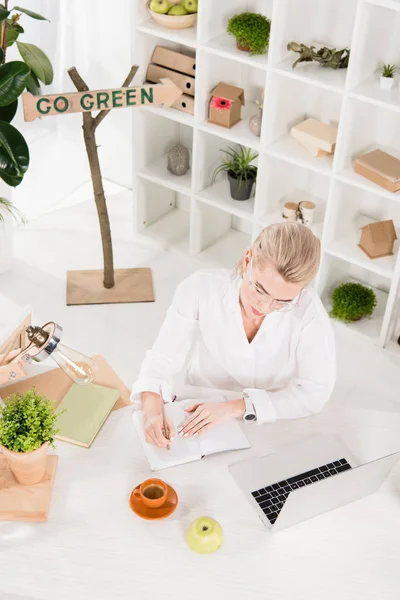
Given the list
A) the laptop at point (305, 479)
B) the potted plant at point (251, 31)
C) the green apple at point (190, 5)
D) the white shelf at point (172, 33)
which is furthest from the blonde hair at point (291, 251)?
the green apple at point (190, 5)

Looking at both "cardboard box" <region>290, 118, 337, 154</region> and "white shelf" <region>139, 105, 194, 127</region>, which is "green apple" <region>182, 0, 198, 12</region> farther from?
"cardboard box" <region>290, 118, 337, 154</region>

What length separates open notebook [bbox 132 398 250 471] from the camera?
82.4 inches

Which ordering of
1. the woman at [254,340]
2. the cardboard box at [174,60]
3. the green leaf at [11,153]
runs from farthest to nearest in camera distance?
the cardboard box at [174,60] → the green leaf at [11,153] → the woman at [254,340]

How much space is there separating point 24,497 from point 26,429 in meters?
0.19

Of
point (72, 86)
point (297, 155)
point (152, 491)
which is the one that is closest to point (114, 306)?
point (297, 155)

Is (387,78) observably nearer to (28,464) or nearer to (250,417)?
(250,417)

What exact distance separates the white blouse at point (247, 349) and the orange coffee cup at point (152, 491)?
0.97 ft

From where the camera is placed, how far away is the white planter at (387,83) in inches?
122

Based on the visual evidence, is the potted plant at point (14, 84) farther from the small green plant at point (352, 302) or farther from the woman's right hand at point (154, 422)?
the small green plant at point (352, 302)

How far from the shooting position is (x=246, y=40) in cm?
335

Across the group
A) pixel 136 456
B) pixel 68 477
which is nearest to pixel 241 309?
pixel 136 456

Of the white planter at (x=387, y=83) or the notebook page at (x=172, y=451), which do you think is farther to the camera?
the white planter at (x=387, y=83)

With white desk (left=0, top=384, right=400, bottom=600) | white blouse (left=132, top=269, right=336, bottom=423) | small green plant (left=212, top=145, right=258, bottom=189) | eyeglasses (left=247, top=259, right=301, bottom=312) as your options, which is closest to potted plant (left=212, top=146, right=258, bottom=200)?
small green plant (left=212, top=145, right=258, bottom=189)

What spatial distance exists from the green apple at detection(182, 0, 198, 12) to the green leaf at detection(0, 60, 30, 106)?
2.71ft
